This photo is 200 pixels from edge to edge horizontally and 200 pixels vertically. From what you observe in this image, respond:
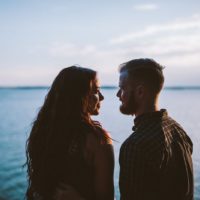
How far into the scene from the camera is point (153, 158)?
129 inches

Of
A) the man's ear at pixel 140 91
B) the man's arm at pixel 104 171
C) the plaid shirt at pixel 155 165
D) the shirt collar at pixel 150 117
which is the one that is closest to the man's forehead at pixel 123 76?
the man's ear at pixel 140 91

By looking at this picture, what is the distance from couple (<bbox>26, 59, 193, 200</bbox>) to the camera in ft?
11.0

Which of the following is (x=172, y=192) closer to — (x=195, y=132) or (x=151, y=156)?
(x=151, y=156)

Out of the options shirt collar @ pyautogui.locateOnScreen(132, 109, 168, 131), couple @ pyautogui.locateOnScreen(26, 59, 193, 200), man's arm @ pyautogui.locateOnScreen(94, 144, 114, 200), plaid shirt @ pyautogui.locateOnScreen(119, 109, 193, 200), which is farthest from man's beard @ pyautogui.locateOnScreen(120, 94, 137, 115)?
man's arm @ pyautogui.locateOnScreen(94, 144, 114, 200)

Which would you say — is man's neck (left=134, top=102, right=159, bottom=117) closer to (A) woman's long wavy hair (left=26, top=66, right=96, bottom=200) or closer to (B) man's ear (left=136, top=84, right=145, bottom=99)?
(B) man's ear (left=136, top=84, right=145, bottom=99)

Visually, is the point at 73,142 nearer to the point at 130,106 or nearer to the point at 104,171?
the point at 104,171

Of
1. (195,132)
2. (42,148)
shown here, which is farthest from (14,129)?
(42,148)

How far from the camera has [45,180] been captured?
151 inches

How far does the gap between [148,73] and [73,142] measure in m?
1.04

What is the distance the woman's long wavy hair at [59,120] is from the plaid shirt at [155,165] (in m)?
0.56

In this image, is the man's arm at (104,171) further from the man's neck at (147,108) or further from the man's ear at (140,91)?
the man's ear at (140,91)

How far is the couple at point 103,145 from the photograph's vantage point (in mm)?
3342

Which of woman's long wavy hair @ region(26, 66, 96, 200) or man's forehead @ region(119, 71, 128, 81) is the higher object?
man's forehead @ region(119, 71, 128, 81)

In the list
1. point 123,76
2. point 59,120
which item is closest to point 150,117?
point 123,76
